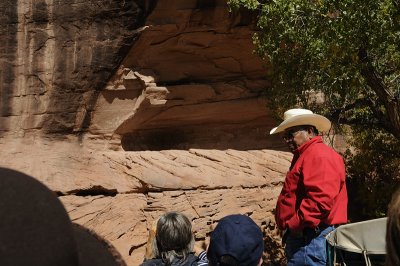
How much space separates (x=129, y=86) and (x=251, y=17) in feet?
7.58

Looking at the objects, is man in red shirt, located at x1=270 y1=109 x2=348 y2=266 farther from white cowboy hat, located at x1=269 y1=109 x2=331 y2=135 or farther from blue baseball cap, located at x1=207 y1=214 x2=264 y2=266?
blue baseball cap, located at x1=207 y1=214 x2=264 y2=266

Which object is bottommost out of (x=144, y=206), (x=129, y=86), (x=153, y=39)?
(x=144, y=206)

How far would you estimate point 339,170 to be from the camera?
4.33 m

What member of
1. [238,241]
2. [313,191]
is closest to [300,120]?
[313,191]

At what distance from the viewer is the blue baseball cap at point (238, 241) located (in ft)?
8.14

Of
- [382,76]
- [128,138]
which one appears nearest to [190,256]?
[382,76]

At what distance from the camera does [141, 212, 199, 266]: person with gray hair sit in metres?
3.11

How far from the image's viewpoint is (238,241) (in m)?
2.48

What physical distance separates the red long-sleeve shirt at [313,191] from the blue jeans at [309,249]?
0.10 metres

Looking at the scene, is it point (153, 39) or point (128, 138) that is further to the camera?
point (128, 138)

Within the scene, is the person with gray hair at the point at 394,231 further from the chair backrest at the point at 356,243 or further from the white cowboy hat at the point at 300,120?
the white cowboy hat at the point at 300,120

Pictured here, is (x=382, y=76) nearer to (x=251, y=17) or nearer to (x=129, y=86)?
(x=251, y=17)

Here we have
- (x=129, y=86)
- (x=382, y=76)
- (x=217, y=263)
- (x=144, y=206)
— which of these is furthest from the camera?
(x=129, y=86)

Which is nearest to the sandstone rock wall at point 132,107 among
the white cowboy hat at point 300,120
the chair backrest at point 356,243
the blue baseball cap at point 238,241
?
the white cowboy hat at point 300,120
